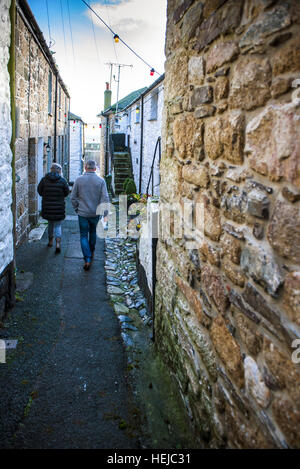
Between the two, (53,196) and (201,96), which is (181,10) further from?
(53,196)

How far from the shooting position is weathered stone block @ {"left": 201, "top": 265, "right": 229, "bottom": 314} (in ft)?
6.43

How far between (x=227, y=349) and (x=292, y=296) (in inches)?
28.0

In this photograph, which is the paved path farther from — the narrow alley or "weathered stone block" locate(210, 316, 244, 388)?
"weathered stone block" locate(210, 316, 244, 388)

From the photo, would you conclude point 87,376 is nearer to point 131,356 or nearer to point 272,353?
point 131,356

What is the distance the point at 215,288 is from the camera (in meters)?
2.08

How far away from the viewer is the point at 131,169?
1723 cm

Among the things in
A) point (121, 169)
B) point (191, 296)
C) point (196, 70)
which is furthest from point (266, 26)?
point (121, 169)

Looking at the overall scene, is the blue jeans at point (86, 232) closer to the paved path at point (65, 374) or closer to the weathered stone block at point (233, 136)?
the paved path at point (65, 374)

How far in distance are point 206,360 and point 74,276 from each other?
151 inches

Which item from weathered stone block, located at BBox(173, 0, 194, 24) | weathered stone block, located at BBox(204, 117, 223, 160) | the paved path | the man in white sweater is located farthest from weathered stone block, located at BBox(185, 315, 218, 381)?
the man in white sweater

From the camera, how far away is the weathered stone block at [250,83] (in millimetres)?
1478

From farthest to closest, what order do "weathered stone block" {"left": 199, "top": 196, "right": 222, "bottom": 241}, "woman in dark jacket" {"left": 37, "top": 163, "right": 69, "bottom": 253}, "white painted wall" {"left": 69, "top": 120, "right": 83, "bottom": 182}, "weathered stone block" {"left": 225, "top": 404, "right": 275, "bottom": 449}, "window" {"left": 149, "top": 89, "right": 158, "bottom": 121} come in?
"white painted wall" {"left": 69, "top": 120, "right": 83, "bottom": 182} < "window" {"left": 149, "top": 89, "right": 158, "bottom": 121} < "woman in dark jacket" {"left": 37, "top": 163, "right": 69, "bottom": 253} < "weathered stone block" {"left": 199, "top": 196, "right": 222, "bottom": 241} < "weathered stone block" {"left": 225, "top": 404, "right": 275, "bottom": 449}

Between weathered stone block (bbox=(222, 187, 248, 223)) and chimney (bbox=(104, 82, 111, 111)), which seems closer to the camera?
weathered stone block (bbox=(222, 187, 248, 223))
